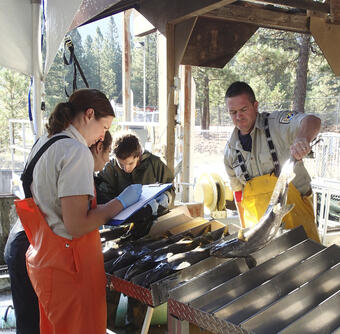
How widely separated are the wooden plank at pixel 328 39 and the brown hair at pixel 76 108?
2891mm

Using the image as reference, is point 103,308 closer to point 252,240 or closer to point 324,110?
point 252,240

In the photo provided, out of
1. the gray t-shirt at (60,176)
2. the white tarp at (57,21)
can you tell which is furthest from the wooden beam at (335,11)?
the gray t-shirt at (60,176)

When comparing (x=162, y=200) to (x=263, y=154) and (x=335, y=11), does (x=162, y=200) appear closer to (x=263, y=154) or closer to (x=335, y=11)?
(x=263, y=154)

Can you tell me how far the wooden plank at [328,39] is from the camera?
390 cm

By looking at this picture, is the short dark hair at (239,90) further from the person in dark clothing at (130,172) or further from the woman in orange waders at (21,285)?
the woman in orange waders at (21,285)

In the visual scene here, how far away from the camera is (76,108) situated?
6.28 feet

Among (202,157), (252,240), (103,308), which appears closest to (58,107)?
(103,308)

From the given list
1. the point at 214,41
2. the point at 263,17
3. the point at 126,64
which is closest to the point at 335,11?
the point at 263,17

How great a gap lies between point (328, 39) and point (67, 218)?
346cm

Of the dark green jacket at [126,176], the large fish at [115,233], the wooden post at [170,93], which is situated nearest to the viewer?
the large fish at [115,233]

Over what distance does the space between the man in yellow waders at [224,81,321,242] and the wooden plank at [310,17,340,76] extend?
4.71 feet

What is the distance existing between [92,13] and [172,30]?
775 mm

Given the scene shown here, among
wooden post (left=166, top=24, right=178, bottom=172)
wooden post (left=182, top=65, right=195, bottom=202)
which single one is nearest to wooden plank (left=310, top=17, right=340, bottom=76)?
wooden post (left=166, top=24, right=178, bottom=172)

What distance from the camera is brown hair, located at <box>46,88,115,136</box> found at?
1849mm
